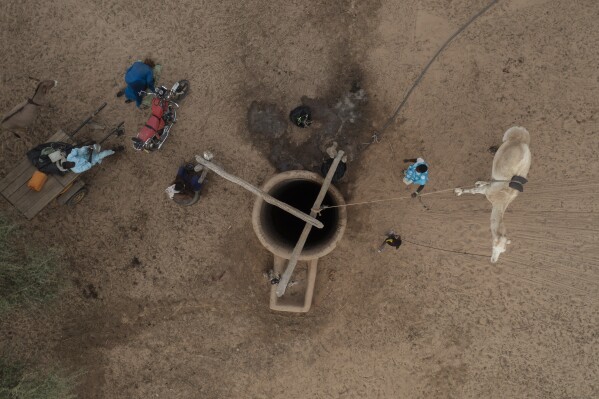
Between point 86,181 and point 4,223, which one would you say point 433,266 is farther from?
point 4,223

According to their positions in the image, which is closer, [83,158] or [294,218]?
[83,158]

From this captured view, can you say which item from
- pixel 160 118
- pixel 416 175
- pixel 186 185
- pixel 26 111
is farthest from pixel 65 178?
pixel 416 175

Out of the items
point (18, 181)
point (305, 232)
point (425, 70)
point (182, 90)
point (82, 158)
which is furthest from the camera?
point (182, 90)

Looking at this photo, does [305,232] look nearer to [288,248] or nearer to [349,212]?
[288,248]

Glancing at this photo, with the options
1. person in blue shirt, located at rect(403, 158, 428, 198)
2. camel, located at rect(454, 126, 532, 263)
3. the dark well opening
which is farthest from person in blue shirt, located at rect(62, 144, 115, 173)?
camel, located at rect(454, 126, 532, 263)

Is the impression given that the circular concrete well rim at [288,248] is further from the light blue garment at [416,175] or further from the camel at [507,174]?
the camel at [507,174]
